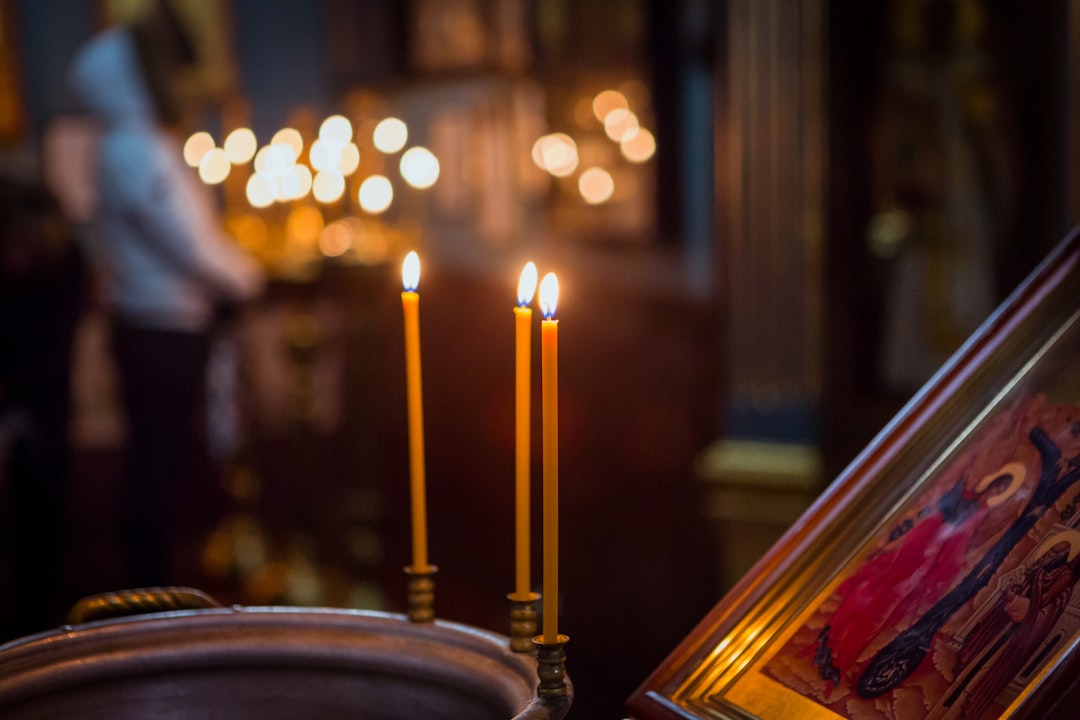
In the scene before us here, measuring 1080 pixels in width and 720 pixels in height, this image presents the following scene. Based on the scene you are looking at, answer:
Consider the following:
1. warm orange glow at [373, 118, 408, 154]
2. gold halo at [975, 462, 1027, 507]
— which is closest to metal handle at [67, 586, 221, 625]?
gold halo at [975, 462, 1027, 507]

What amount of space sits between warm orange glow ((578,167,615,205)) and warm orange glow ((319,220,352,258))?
3.01ft

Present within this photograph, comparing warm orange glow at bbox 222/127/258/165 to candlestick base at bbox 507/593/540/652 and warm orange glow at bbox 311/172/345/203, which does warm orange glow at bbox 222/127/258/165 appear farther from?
candlestick base at bbox 507/593/540/652

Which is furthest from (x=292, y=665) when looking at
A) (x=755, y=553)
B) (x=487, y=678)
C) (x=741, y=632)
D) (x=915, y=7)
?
(x=915, y=7)

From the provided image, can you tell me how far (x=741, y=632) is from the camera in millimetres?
931

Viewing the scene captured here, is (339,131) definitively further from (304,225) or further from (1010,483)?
(1010,483)

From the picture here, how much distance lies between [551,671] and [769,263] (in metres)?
2.47

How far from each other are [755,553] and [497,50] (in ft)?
9.90

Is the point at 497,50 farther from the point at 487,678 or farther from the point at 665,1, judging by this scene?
the point at 487,678

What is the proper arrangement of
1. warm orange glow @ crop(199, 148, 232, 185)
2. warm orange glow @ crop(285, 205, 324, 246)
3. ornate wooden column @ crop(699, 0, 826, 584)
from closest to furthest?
ornate wooden column @ crop(699, 0, 826, 584), warm orange glow @ crop(285, 205, 324, 246), warm orange glow @ crop(199, 148, 232, 185)

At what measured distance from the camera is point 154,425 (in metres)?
3.56

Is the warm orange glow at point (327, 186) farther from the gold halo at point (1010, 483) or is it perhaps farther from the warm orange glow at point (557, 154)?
the gold halo at point (1010, 483)

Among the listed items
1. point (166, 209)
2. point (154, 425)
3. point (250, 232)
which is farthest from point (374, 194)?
point (154, 425)

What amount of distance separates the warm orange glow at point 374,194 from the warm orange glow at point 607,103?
2.77 ft

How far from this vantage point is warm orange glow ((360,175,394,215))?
180 inches
